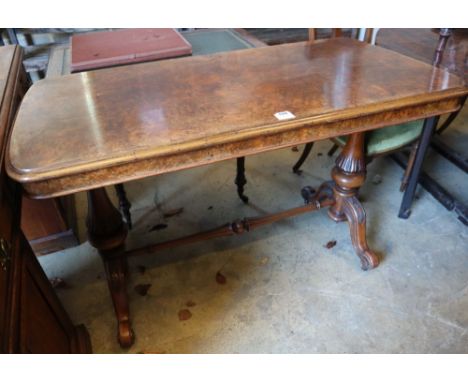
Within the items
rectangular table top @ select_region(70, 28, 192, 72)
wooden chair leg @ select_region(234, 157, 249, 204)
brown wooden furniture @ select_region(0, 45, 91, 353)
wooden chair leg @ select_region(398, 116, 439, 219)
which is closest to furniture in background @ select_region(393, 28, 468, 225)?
wooden chair leg @ select_region(398, 116, 439, 219)

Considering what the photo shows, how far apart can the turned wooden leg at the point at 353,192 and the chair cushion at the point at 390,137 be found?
0.09m

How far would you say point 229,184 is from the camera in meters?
2.28

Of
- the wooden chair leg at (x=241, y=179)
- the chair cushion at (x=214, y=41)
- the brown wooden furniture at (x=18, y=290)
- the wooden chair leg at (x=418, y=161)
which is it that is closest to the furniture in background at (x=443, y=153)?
the wooden chair leg at (x=418, y=161)

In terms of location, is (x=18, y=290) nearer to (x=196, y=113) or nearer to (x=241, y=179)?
(x=196, y=113)

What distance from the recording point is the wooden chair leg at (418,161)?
1.61m

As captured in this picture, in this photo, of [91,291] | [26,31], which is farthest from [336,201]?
[26,31]

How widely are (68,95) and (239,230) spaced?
0.87m

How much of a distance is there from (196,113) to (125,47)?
988 millimetres

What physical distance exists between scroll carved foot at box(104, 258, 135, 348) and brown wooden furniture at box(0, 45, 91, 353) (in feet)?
0.51

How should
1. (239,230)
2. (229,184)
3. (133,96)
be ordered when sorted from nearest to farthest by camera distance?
(133,96) → (239,230) → (229,184)

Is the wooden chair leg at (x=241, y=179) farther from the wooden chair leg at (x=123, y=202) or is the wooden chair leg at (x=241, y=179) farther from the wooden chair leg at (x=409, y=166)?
the wooden chair leg at (x=409, y=166)

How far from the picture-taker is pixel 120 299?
1.46m

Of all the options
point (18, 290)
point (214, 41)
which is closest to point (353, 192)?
point (214, 41)
